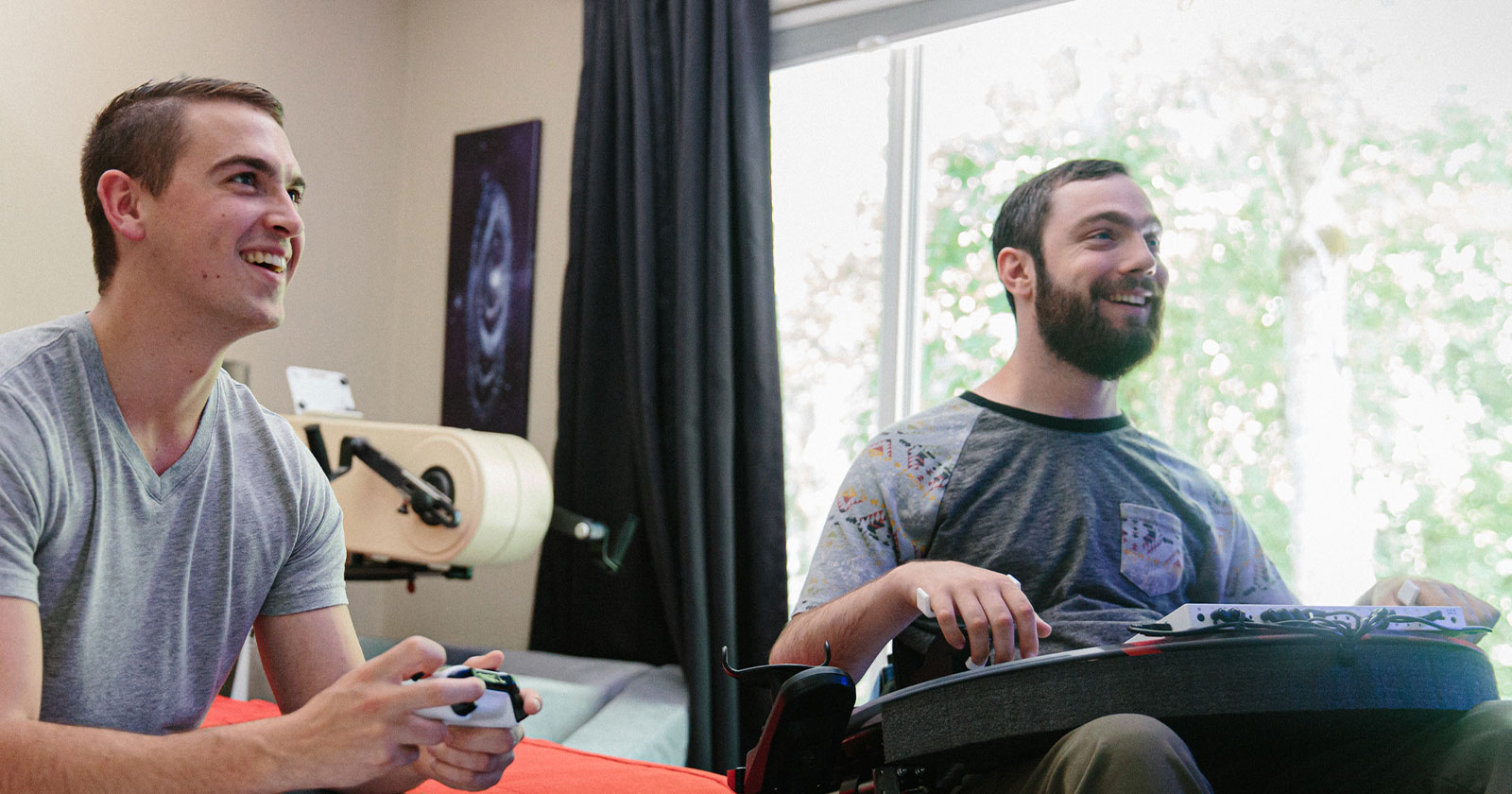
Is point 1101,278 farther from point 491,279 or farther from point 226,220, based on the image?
point 491,279

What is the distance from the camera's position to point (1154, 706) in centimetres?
85

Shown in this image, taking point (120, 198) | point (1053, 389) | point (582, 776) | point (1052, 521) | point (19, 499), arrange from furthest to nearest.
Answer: point (1053, 389) → point (1052, 521) → point (582, 776) → point (120, 198) → point (19, 499)

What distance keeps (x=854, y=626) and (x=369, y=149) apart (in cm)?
267

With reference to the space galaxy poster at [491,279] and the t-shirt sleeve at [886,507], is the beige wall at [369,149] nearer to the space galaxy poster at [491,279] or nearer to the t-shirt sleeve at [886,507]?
the space galaxy poster at [491,279]

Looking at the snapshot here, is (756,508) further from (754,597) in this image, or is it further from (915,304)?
(915,304)

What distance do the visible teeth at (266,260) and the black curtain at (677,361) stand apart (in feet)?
4.95

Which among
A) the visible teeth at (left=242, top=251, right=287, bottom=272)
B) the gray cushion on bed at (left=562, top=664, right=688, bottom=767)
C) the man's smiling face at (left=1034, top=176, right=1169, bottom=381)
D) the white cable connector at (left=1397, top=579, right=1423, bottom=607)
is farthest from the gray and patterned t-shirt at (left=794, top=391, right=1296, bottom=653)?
the gray cushion on bed at (left=562, top=664, right=688, bottom=767)

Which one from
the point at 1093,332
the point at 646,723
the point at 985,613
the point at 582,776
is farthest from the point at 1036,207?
the point at 646,723

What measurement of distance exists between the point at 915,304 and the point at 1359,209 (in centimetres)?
96

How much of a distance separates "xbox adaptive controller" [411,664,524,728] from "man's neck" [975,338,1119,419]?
867mm

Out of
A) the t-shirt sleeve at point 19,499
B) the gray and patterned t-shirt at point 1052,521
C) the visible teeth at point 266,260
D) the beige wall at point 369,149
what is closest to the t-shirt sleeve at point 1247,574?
the gray and patterned t-shirt at point 1052,521

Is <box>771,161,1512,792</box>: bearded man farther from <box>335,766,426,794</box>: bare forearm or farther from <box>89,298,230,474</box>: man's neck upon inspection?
<box>89,298,230,474</box>: man's neck

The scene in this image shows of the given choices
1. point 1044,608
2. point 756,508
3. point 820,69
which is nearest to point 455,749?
point 1044,608

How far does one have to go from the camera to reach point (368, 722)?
0.88 meters
